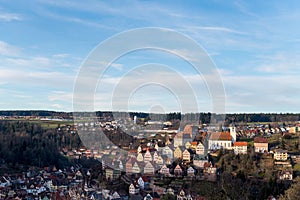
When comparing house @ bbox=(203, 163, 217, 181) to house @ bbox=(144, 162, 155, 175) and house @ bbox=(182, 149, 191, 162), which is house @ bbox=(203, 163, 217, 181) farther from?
house @ bbox=(144, 162, 155, 175)

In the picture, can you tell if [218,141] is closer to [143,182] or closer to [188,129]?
[188,129]

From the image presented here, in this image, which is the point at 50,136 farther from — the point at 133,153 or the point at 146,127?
the point at 133,153

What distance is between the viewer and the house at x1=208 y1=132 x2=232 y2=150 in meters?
19.8

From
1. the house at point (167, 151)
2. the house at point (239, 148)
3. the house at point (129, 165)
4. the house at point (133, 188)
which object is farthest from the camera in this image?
the house at point (167, 151)

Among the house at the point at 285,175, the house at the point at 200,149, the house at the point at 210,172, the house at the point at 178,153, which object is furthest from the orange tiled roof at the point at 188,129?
the house at the point at 285,175

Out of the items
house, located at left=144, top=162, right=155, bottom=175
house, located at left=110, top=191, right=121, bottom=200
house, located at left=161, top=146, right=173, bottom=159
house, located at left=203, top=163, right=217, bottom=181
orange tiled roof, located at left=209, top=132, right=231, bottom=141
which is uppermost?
orange tiled roof, located at left=209, top=132, right=231, bottom=141

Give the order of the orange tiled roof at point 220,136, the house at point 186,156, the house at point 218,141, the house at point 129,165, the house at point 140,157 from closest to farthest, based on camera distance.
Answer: the house at point 129,165 → the house at point 140,157 → the house at point 186,156 → the house at point 218,141 → the orange tiled roof at point 220,136

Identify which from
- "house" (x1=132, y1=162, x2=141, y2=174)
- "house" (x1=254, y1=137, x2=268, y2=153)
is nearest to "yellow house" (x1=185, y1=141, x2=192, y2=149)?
"house" (x1=254, y1=137, x2=268, y2=153)

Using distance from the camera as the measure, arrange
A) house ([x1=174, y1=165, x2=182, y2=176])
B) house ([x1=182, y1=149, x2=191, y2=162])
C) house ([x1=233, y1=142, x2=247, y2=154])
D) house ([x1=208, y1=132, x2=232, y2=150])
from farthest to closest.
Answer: house ([x1=208, y1=132, x2=232, y2=150]) → house ([x1=233, y1=142, x2=247, y2=154]) → house ([x1=182, y1=149, x2=191, y2=162]) → house ([x1=174, y1=165, x2=182, y2=176])

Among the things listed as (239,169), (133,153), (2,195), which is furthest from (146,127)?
(2,195)

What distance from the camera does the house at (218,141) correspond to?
19828mm

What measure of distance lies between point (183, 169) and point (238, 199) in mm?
5374

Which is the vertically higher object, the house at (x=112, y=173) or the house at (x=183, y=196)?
the house at (x=112, y=173)

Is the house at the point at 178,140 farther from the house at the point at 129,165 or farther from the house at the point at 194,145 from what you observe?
the house at the point at 129,165
